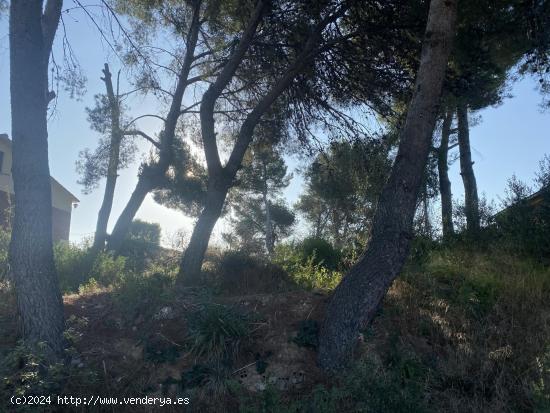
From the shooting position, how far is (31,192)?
581 cm

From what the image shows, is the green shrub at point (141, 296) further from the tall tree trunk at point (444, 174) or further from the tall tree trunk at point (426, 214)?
the tall tree trunk at point (444, 174)

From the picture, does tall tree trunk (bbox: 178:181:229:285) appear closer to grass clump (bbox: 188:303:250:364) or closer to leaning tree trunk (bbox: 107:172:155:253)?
grass clump (bbox: 188:303:250:364)

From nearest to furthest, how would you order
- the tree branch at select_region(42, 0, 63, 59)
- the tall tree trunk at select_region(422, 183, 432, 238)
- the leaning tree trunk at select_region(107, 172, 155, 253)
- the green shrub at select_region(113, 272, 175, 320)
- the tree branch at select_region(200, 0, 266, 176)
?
the green shrub at select_region(113, 272, 175, 320) < the tree branch at select_region(42, 0, 63, 59) < the tree branch at select_region(200, 0, 266, 176) < the tall tree trunk at select_region(422, 183, 432, 238) < the leaning tree trunk at select_region(107, 172, 155, 253)

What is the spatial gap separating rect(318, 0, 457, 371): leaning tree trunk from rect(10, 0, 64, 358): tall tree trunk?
3.16 metres

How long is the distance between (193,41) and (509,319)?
9.24m

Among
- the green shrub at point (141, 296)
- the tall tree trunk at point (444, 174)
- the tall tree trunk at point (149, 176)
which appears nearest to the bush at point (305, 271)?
the green shrub at point (141, 296)

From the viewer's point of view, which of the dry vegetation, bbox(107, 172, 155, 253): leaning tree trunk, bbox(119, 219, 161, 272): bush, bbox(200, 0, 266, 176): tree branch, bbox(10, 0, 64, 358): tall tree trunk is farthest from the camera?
bbox(107, 172, 155, 253): leaning tree trunk

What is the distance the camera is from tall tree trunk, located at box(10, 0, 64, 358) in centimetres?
567

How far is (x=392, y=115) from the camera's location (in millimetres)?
9656

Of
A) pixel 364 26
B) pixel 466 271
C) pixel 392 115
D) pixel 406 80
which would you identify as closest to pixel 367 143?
pixel 392 115

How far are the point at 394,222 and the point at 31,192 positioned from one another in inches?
167

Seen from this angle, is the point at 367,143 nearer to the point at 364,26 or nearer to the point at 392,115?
the point at 392,115

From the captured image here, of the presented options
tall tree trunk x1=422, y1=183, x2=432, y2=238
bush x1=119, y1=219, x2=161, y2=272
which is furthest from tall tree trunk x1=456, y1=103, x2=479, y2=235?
bush x1=119, y1=219, x2=161, y2=272

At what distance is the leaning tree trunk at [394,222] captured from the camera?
5.73 m
